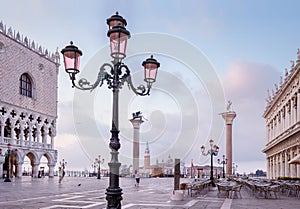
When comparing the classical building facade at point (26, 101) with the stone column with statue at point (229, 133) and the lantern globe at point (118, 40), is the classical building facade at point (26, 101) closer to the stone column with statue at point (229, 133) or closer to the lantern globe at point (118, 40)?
the stone column with statue at point (229, 133)

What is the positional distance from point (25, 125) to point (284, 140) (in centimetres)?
3235

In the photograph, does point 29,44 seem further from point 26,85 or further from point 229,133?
point 229,133

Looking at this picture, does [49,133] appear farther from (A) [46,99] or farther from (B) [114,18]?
(B) [114,18]

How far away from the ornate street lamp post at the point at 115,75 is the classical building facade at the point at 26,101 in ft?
116

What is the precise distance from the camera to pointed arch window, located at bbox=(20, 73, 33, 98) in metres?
47.5

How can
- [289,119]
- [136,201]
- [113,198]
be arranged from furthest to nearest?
[289,119]
[136,201]
[113,198]

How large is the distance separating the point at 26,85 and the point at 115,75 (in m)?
43.6

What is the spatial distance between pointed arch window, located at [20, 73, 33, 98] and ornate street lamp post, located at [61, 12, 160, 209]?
1646 inches

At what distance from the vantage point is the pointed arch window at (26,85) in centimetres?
4752

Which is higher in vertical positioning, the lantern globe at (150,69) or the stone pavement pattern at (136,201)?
the lantern globe at (150,69)

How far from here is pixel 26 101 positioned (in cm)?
4766

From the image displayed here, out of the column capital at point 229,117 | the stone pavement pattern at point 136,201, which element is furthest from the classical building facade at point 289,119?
the stone pavement pattern at point 136,201

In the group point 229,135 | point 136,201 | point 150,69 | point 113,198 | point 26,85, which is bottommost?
point 136,201

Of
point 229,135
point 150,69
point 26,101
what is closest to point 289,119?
point 229,135
